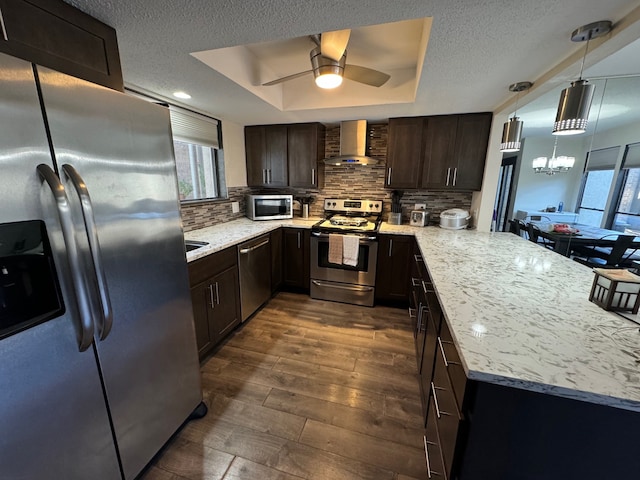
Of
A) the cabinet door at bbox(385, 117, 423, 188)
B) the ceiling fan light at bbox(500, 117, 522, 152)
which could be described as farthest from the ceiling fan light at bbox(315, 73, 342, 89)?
the cabinet door at bbox(385, 117, 423, 188)

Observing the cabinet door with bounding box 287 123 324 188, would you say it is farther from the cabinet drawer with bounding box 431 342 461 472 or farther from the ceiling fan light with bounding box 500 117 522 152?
the cabinet drawer with bounding box 431 342 461 472

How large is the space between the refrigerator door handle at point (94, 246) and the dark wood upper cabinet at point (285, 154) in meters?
2.59

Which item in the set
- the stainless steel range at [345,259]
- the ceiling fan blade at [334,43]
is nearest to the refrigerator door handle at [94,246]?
the ceiling fan blade at [334,43]

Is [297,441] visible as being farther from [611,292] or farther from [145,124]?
[145,124]

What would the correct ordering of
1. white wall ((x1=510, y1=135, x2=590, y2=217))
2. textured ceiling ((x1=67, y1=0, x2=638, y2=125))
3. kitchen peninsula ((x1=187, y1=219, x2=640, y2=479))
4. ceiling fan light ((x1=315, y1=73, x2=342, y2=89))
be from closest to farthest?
kitchen peninsula ((x1=187, y1=219, x2=640, y2=479)), textured ceiling ((x1=67, y1=0, x2=638, y2=125)), ceiling fan light ((x1=315, y1=73, x2=342, y2=89)), white wall ((x1=510, y1=135, x2=590, y2=217))

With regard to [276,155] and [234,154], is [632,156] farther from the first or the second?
[234,154]

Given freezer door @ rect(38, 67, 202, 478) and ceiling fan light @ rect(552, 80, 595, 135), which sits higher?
ceiling fan light @ rect(552, 80, 595, 135)

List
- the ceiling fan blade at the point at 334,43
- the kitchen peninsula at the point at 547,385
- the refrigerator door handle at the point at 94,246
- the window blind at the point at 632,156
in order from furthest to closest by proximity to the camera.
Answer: the ceiling fan blade at the point at 334,43, the window blind at the point at 632,156, the refrigerator door handle at the point at 94,246, the kitchen peninsula at the point at 547,385

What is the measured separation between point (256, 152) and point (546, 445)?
3.54 metres

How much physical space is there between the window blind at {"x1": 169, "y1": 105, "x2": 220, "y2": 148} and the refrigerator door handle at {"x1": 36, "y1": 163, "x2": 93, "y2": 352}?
177 cm

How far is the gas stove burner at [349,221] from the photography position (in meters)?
3.11

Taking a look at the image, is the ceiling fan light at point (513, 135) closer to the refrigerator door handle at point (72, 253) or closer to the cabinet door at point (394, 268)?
the cabinet door at point (394, 268)

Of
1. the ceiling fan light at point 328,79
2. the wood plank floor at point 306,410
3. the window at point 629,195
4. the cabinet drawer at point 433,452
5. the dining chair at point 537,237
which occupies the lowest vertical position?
the wood plank floor at point 306,410

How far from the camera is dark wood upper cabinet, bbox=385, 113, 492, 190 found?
2748 millimetres
